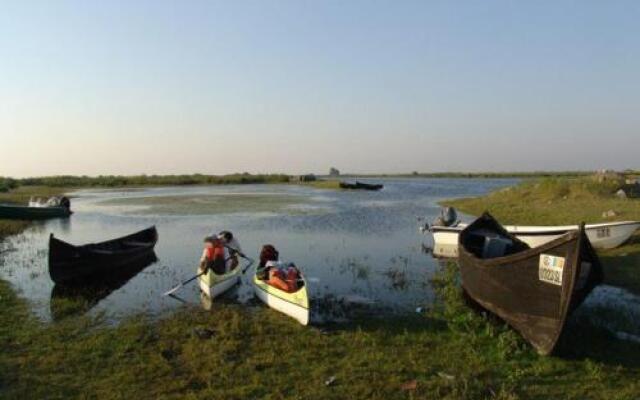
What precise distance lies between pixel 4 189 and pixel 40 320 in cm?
6210

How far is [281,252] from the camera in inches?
846

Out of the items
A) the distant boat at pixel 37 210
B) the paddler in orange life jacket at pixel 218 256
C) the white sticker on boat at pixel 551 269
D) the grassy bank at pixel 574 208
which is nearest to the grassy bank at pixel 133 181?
the distant boat at pixel 37 210

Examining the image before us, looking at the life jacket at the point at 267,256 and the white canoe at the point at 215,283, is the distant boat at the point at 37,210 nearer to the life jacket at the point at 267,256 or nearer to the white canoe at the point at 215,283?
the white canoe at the point at 215,283

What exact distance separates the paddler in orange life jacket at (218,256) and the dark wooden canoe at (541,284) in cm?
742

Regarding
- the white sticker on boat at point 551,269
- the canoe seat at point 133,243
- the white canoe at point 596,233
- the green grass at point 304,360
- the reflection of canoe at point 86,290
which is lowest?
the reflection of canoe at point 86,290

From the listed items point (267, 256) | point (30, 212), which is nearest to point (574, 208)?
point (267, 256)

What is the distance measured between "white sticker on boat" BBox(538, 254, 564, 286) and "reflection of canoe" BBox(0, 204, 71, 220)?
3490cm

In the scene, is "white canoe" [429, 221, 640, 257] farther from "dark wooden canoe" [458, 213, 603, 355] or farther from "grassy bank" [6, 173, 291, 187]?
"grassy bank" [6, 173, 291, 187]

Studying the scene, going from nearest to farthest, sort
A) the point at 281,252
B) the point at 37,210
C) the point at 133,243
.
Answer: the point at 133,243 → the point at 281,252 → the point at 37,210

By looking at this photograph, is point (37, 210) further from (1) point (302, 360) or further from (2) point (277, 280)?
(1) point (302, 360)

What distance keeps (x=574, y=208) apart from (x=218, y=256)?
20.6 meters

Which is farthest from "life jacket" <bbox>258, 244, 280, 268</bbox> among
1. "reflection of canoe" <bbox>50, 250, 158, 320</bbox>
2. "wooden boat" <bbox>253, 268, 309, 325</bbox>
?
"reflection of canoe" <bbox>50, 250, 158, 320</bbox>

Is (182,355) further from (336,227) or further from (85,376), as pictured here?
(336,227)

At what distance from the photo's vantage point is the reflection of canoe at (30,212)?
34.1m
